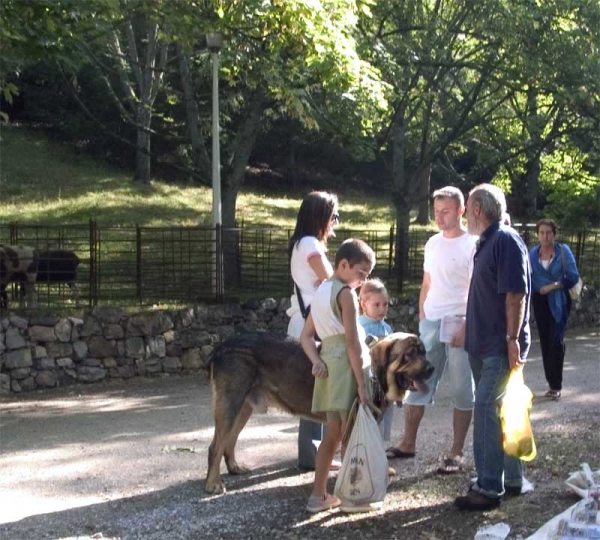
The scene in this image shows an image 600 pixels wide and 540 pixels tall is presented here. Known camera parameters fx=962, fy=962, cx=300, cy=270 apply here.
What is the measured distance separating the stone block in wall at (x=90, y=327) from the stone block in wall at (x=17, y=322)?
2.35 feet

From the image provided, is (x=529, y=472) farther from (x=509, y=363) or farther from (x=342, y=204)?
(x=342, y=204)

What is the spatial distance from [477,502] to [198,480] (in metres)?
2.05

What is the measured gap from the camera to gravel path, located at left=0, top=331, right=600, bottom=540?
555cm

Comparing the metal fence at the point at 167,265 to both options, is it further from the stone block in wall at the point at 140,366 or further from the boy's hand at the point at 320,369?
the boy's hand at the point at 320,369

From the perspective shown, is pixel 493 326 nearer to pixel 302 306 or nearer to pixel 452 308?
pixel 452 308

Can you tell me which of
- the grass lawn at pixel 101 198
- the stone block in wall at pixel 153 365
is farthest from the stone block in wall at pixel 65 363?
the grass lawn at pixel 101 198

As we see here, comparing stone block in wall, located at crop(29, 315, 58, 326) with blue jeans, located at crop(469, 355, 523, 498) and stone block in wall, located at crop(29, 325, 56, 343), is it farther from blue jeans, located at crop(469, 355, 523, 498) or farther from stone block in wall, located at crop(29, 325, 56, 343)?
blue jeans, located at crop(469, 355, 523, 498)

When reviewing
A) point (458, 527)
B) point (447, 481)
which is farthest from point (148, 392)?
point (458, 527)

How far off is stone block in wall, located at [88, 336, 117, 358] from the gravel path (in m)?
1.86

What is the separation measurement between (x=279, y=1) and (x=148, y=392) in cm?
501

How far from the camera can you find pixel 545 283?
983cm

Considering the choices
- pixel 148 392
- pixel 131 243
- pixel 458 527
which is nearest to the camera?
pixel 458 527

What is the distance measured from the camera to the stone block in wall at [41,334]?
39.7 feet

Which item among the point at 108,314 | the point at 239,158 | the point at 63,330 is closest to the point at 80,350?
the point at 63,330
